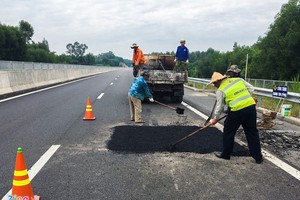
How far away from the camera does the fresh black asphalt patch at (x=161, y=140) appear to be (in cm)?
545

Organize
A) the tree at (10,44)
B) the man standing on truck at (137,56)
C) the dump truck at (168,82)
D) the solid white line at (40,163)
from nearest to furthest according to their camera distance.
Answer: the solid white line at (40,163) < the dump truck at (168,82) < the man standing on truck at (137,56) < the tree at (10,44)

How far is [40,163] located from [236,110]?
3330 mm

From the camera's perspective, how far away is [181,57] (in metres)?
12.7

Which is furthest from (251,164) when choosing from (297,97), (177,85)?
(177,85)

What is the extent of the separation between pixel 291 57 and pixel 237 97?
43651 mm

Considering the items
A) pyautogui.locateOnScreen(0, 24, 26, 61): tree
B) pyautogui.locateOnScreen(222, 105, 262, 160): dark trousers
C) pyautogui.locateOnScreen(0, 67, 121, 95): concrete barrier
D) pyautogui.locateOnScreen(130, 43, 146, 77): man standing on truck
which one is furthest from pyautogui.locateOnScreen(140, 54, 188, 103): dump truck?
pyautogui.locateOnScreen(0, 24, 26, 61): tree

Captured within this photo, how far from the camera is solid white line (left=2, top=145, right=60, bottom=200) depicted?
13.3 feet

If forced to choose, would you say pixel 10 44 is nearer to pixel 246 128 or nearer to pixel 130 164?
pixel 130 164

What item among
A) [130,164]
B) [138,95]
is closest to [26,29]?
[138,95]

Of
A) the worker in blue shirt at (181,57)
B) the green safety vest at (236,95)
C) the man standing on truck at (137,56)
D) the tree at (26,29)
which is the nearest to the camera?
the green safety vest at (236,95)

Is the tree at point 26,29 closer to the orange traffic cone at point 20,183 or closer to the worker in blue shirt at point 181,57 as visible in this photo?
the worker in blue shirt at point 181,57

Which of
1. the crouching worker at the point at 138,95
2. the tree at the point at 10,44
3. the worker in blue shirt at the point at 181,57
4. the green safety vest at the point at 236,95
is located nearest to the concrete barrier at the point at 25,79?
the crouching worker at the point at 138,95

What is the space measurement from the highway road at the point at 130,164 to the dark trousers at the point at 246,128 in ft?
0.62

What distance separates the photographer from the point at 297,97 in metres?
8.12
